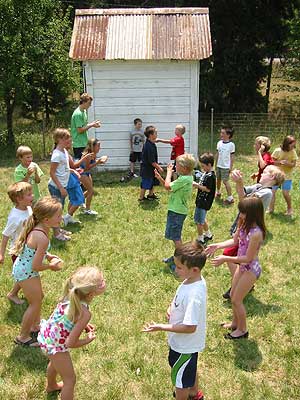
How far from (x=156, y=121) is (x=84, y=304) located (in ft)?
27.2

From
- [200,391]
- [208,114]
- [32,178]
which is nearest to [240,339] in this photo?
[200,391]

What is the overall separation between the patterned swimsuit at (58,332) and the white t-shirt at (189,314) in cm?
80

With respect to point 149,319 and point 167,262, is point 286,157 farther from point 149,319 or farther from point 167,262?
point 149,319

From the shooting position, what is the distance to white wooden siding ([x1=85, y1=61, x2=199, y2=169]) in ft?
36.0

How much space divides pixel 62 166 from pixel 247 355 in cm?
397

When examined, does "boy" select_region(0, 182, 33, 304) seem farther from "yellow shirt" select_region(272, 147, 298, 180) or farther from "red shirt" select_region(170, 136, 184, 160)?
"red shirt" select_region(170, 136, 184, 160)

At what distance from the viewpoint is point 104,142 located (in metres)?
11.4

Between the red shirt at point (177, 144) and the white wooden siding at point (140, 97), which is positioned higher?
the white wooden siding at point (140, 97)

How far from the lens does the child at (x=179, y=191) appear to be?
233 inches

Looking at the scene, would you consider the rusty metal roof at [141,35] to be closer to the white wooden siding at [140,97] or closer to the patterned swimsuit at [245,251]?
the white wooden siding at [140,97]

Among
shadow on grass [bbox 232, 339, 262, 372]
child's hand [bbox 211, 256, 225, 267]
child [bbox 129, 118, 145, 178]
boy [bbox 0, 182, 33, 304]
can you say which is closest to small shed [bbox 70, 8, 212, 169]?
child [bbox 129, 118, 145, 178]

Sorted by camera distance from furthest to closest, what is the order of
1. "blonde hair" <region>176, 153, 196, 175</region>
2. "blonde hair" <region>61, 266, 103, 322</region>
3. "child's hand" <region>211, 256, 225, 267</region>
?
"blonde hair" <region>176, 153, 196, 175</region>, "child's hand" <region>211, 256, 225, 267</region>, "blonde hair" <region>61, 266, 103, 322</region>

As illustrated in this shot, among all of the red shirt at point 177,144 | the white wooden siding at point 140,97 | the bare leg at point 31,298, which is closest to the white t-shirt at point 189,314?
the bare leg at point 31,298

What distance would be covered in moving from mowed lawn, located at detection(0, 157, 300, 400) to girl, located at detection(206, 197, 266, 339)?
240 millimetres
